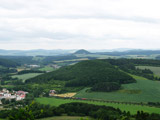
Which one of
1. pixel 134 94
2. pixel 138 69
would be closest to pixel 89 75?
pixel 138 69

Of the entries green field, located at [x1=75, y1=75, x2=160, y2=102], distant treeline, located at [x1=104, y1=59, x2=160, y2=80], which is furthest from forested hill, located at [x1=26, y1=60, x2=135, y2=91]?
green field, located at [x1=75, y1=75, x2=160, y2=102]

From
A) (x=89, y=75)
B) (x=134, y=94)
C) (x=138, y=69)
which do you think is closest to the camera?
(x=134, y=94)

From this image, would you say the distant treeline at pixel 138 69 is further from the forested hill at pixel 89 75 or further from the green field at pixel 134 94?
the green field at pixel 134 94

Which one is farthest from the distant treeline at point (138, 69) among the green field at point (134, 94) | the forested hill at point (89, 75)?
the green field at point (134, 94)

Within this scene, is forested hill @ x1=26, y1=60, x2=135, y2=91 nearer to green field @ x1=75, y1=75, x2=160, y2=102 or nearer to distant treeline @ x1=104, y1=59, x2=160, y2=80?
distant treeline @ x1=104, y1=59, x2=160, y2=80

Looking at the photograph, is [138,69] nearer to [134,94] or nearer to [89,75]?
[89,75]

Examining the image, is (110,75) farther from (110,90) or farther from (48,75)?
(48,75)

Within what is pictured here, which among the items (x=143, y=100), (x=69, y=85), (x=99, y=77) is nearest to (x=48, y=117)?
(x=143, y=100)
